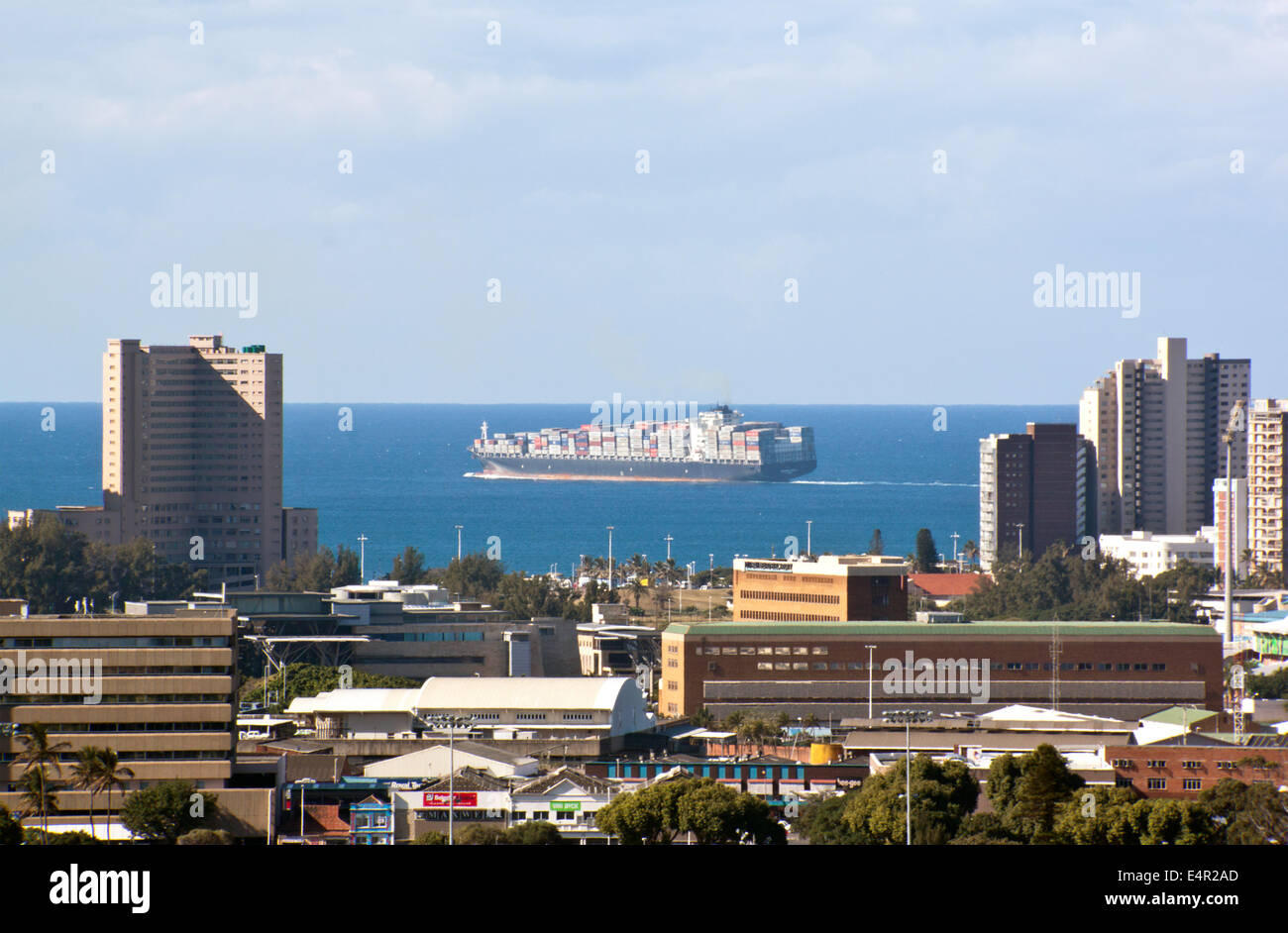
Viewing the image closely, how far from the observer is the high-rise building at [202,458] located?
94.0 metres

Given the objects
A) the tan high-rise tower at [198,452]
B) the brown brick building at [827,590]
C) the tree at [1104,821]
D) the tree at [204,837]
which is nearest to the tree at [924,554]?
the brown brick building at [827,590]

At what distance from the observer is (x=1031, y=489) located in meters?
112

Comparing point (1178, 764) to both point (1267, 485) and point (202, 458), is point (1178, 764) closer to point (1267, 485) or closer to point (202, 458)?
point (1267, 485)

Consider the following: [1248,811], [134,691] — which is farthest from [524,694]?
[1248,811]

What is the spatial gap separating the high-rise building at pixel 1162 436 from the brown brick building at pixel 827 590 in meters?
56.9

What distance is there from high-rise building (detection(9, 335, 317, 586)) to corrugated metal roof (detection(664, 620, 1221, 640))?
40985 mm

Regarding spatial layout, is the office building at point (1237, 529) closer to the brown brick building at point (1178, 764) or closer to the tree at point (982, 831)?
the brown brick building at point (1178, 764)

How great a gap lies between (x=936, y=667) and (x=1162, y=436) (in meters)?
68.3

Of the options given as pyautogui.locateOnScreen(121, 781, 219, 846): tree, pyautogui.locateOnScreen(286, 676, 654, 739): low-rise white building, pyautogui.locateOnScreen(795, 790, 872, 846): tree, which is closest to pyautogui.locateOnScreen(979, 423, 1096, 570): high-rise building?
pyautogui.locateOnScreen(286, 676, 654, 739): low-rise white building

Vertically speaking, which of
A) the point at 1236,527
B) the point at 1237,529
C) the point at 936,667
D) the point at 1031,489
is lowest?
the point at 936,667

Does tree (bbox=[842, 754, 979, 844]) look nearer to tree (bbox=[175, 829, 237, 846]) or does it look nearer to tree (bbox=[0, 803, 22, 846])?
tree (bbox=[175, 829, 237, 846])
